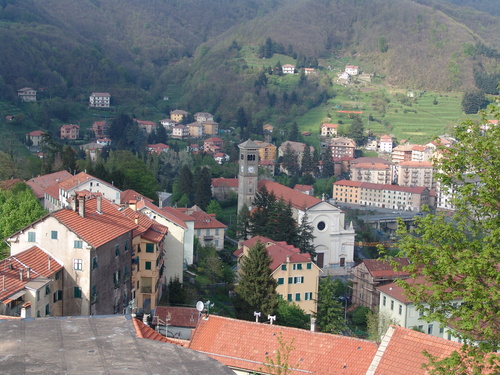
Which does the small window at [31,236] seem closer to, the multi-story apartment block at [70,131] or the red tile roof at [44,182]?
the red tile roof at [44,182]

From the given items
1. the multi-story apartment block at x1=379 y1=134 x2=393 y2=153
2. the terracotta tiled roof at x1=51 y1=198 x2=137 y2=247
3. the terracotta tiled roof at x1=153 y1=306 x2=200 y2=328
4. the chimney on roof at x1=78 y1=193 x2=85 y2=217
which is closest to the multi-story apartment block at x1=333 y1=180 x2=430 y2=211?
the multi-story apartment block at x1=379 y1=134 x2=393 y2=153

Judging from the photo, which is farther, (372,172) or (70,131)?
(70,131)

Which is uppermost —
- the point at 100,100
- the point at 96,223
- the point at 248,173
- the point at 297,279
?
the point at 100,100

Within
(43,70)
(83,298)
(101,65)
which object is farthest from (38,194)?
(101,65)

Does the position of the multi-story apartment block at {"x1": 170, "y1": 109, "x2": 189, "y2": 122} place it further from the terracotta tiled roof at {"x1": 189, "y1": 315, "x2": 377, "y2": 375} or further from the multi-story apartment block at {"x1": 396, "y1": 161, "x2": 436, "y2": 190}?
the terracotta tiled roof at {"x1": 189, "y1": 315, "x2": 377, "y2": 375}

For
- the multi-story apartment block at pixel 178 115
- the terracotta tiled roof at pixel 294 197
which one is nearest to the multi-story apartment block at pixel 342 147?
the multi-story apartment block at pixel 178 115

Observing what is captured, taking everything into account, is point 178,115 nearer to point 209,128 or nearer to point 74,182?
point 209,128

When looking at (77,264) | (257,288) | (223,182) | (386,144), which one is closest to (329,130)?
(386,144)

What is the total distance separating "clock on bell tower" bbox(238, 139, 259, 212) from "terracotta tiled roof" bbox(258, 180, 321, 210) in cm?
105

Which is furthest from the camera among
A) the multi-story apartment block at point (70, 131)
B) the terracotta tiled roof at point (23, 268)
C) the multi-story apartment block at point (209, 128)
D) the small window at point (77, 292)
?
the multi-story apartment block at point (209, 128)

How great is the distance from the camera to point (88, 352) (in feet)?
34.3

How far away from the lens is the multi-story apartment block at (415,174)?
112875mm

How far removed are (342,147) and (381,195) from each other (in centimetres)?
2681

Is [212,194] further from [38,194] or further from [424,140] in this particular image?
[424,140]
